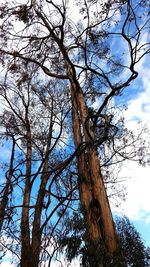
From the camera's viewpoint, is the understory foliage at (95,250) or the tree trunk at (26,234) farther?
the tree trunk at (26,234)

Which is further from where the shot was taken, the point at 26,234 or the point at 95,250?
the point at 26,234

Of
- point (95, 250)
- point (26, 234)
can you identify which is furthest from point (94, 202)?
point (26, 234)

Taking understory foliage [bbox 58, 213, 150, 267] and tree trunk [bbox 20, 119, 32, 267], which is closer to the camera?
understory foliage [bbox 58, 213, 150, 267]

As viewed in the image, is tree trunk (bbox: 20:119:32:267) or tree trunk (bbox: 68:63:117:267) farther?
tree trunk (bbox: 20:119:32:267)

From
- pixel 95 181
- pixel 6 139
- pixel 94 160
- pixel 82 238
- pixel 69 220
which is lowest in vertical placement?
pixel 82 238

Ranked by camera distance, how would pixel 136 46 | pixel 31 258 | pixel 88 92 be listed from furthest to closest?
pixel 88 92, pixel 31 258, pixel 136 46

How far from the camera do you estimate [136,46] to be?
21.7 feet

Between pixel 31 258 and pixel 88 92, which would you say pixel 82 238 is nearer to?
pixel 31 258

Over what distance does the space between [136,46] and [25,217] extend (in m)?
6.00

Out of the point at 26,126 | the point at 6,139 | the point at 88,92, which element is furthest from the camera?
the point at 26,126

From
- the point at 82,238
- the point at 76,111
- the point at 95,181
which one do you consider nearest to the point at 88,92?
the point at 76,111

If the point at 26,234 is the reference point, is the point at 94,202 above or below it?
below

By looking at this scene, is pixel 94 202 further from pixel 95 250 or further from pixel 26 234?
pixel 26 234

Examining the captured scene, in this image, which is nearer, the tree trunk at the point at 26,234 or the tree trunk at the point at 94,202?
the tree trunk at the point at 94,202
